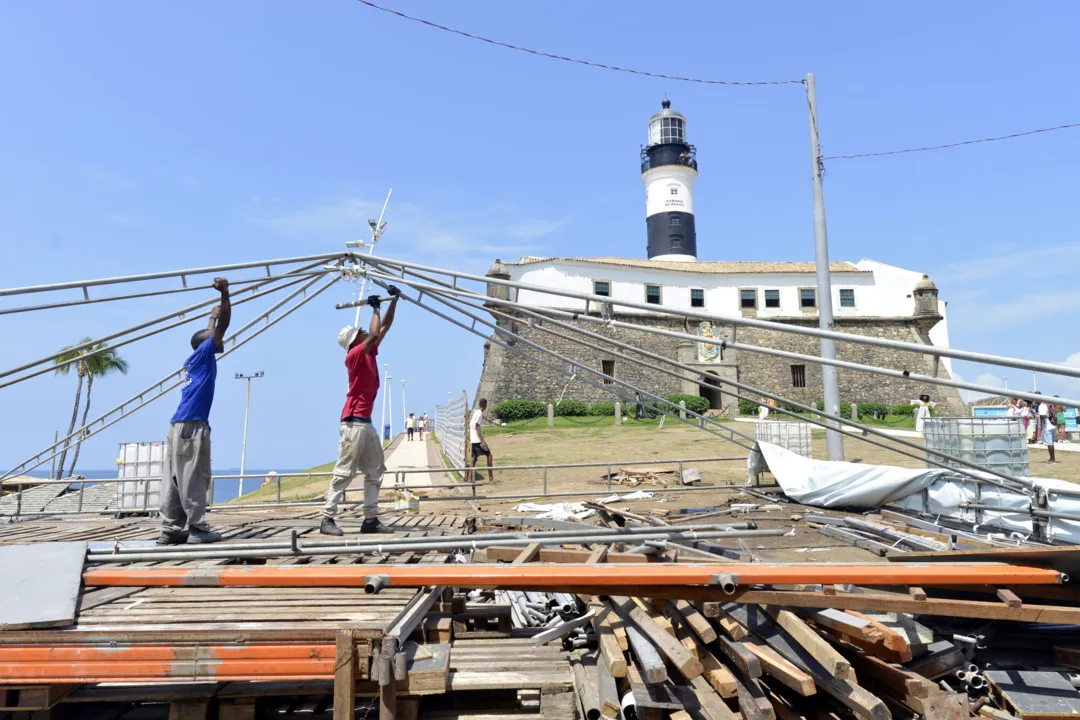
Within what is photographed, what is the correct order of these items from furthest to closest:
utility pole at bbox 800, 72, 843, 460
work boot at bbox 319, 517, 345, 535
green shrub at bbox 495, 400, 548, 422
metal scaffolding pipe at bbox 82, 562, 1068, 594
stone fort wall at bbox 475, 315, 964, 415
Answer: stone fort wall at bbox 475, 315, 964, 415 < green shrub at bbox 495, 400, 548, 422 < utility pole at bbox 800, 72, 843, 460 < work boot at bbox 319, 517, 345, 535 < metal scaffolding pipe at bbox 82, 562, 1068, 594

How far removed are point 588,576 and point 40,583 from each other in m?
3.74

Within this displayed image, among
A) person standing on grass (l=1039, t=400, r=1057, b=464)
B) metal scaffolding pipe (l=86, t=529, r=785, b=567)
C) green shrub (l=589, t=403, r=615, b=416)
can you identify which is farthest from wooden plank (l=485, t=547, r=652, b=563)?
green shrub (l=589, t=403, r=615, b=416)

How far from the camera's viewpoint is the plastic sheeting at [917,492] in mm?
7875

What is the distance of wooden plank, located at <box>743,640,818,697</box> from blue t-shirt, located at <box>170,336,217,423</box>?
5.21m

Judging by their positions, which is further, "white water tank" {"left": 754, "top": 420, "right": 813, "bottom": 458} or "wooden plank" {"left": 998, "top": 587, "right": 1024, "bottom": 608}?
"white water tank" {"left": 754, "top": 420, "right": 813, "bottom": 458}

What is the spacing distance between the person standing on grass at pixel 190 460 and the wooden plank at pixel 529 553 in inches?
118

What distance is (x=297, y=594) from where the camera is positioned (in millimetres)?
5020

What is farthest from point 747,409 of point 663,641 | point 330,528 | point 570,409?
point 663,641

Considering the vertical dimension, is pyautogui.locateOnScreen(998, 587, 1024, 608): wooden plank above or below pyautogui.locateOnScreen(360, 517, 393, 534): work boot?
below

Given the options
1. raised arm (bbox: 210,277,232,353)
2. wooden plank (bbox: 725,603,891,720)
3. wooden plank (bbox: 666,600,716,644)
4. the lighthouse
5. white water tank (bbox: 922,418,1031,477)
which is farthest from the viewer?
the lighthouse

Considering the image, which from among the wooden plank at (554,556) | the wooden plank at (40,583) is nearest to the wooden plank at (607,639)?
the wooden plank at (554,556)

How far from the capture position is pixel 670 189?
55.3 metres

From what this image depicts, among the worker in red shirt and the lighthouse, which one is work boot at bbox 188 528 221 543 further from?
the lighthouse

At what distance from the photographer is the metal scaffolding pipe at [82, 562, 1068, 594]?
180 inches
